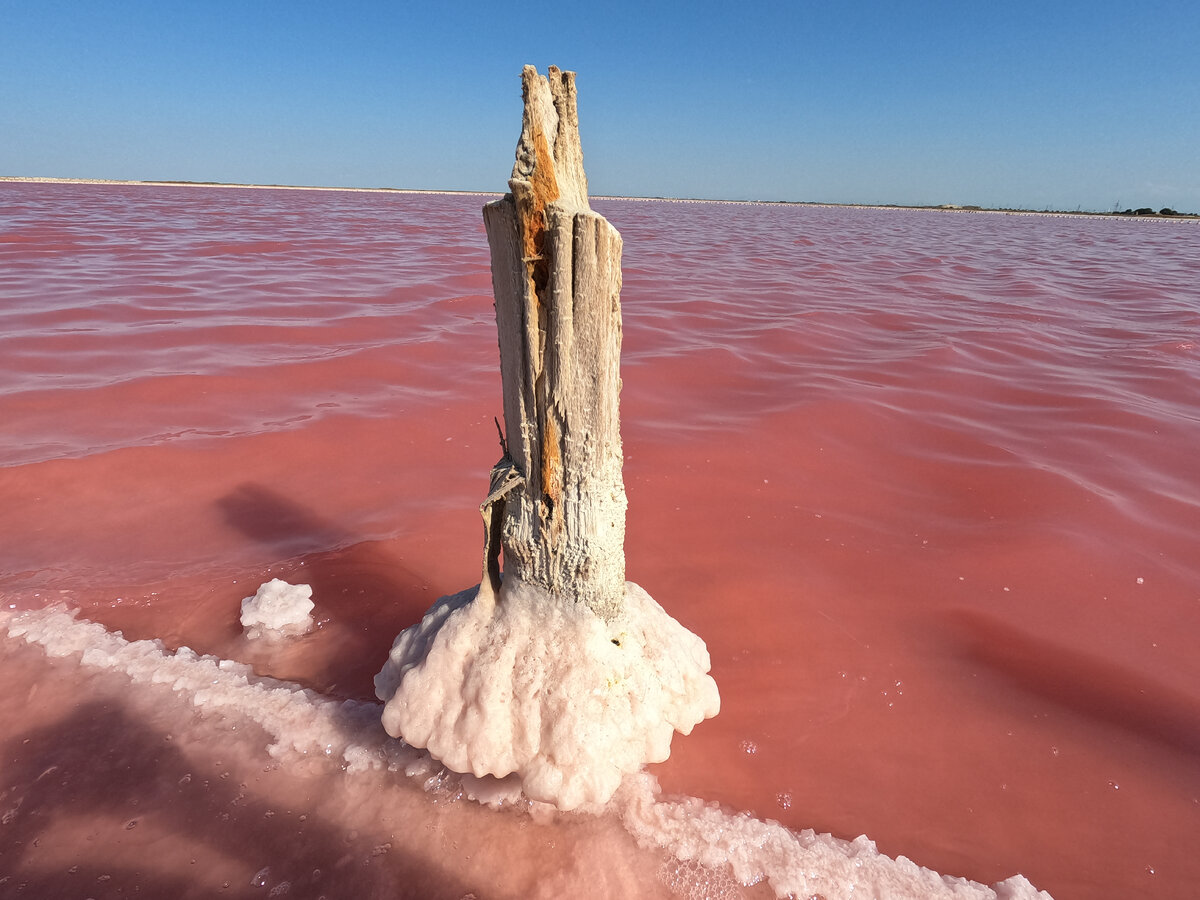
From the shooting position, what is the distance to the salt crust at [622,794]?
1529 mm

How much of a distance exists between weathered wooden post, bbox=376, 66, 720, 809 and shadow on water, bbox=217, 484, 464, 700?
0.48 meters

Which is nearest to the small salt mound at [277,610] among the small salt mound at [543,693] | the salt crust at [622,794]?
the salt crust at [622,794]

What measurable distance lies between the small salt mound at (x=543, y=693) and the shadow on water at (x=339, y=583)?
47 centimetres

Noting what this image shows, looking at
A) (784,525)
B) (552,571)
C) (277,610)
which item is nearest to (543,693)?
(552,571)

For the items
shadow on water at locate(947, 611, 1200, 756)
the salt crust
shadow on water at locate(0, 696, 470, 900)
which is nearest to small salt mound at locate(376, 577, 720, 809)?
the salt crust

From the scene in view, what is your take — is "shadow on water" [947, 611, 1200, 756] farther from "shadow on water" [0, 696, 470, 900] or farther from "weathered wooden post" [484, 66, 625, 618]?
"shadow on water" [0, 696, 470, 900]

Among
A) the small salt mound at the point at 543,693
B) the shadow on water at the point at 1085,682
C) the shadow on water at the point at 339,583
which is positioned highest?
the small salt mound at the point at 543,693

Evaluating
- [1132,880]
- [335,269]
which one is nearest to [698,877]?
[1132,880]

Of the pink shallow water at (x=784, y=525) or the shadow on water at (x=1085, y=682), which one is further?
the shadow on water at (x=1085, y=682)

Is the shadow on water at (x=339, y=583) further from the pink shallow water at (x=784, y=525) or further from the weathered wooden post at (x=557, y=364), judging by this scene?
the weathered wooden post at (x=557, y=364)

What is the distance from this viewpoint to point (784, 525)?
3068mm

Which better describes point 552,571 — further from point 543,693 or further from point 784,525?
point 784,525

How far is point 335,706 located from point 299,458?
201 centimetres

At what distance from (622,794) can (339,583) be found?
150 centimetres
